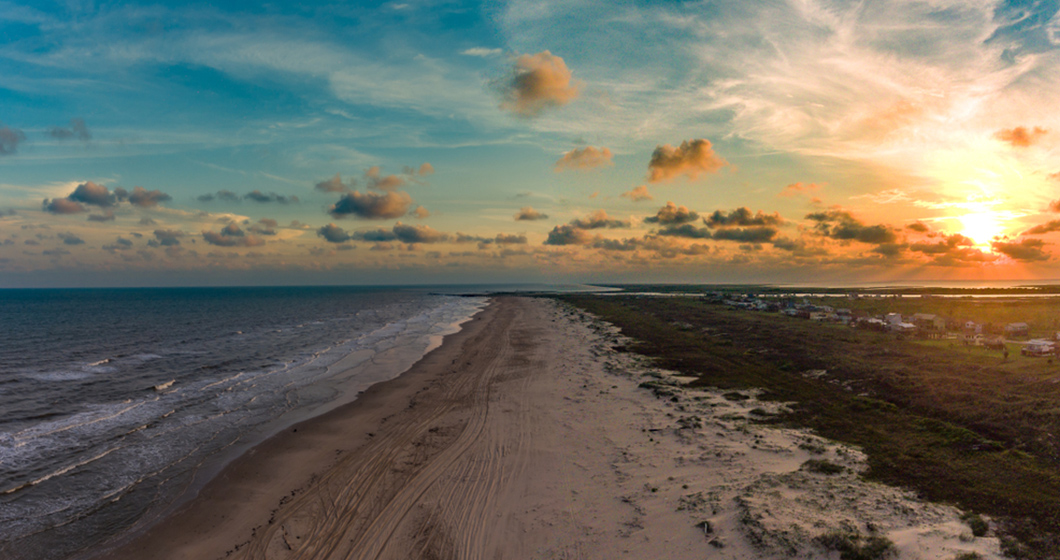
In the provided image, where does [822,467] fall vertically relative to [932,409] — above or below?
below

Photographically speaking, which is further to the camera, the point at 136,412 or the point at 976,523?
the point at 136,412

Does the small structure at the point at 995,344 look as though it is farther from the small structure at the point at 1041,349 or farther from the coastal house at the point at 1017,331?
the coastal house at the point at 1017,331

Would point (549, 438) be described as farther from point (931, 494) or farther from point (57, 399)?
point (57, 399)

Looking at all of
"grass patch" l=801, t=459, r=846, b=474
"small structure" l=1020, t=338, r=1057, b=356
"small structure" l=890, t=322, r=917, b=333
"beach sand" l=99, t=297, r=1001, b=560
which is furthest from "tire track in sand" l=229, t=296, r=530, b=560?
"small structure" l=890, t=322, r=917, b=333

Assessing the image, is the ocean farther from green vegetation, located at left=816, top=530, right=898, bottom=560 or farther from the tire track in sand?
green vegetation, located at left=816, top=530, right=898, bottom=560

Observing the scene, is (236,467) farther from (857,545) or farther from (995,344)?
(995,344)

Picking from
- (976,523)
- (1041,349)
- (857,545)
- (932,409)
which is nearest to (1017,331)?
(1041,349)

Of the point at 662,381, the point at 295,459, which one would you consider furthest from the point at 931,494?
the point at 295,459

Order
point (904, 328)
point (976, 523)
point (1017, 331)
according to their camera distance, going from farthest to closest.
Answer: point (904, 328) → point (1017, 331) → point (976, 523)
